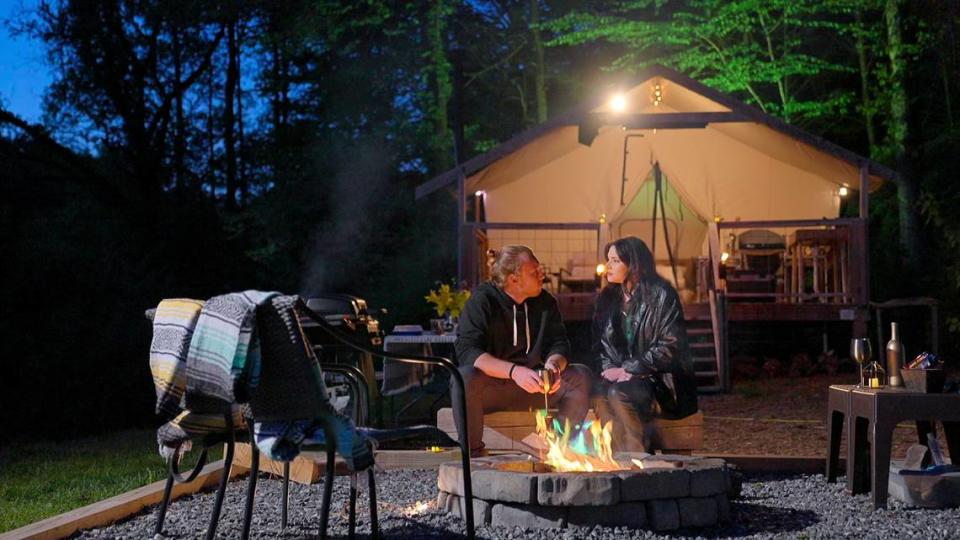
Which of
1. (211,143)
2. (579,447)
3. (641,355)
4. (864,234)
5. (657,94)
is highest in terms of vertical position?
(211,143)

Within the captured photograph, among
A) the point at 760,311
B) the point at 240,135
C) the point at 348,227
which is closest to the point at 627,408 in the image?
the point at 760,311

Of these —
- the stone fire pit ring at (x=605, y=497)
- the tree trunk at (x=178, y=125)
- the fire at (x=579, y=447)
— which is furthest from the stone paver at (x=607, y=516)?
the tree trunk at (x=178, y=125)

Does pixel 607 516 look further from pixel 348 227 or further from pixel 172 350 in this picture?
pixel 348 227

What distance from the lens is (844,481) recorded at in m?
5.35

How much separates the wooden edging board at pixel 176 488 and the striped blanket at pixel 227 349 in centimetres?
117

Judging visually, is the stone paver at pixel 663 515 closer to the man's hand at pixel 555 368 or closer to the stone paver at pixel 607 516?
the stone paver at pixel 607 516

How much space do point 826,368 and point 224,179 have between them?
612 inches

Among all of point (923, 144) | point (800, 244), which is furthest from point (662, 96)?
point (923, 144)

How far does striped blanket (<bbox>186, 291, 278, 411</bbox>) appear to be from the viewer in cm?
306

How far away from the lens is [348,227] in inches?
837

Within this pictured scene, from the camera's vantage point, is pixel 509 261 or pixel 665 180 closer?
pixel 509 261

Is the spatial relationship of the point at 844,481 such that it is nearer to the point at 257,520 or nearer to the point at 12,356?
the point at 257,520

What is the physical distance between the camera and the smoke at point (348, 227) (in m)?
21.1

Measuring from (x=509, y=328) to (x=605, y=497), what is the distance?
1.37 m
